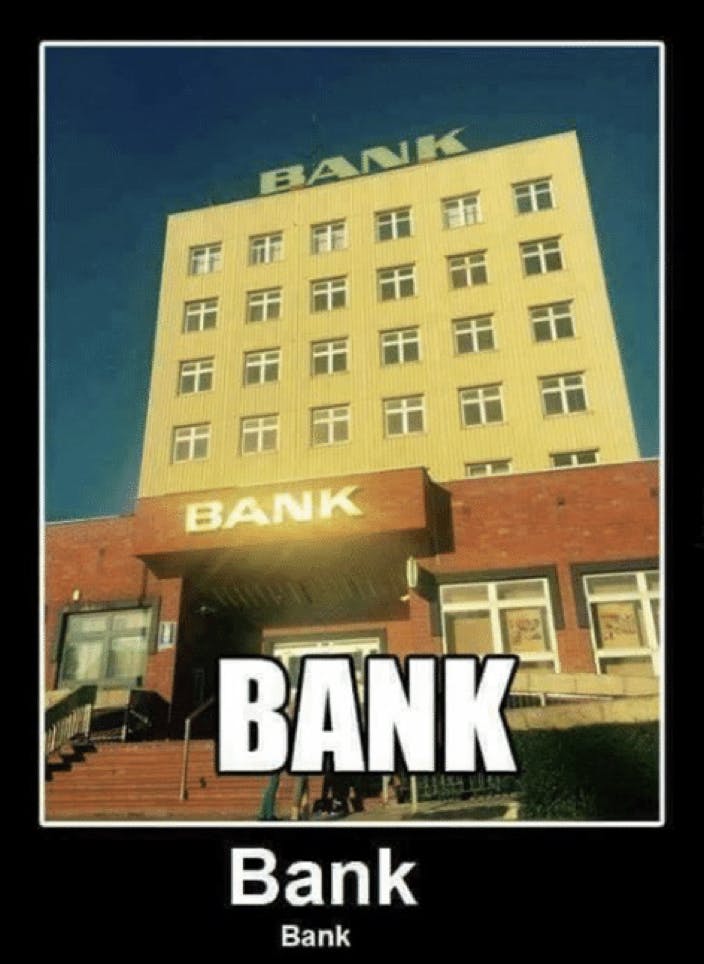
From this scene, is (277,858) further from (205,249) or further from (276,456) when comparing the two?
(205,249)

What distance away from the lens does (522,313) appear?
21062 millimetres

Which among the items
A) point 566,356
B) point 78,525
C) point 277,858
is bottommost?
point 277,858

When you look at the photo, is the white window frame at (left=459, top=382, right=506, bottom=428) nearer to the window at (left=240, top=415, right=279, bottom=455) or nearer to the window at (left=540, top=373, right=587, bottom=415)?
the window at (left=540, top=373, right=587, bottom=415)

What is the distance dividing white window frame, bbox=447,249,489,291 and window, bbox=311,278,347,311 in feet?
11.5

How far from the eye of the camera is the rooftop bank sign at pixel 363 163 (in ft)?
79.2

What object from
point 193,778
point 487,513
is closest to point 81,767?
point 193,778

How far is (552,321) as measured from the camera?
20859mm

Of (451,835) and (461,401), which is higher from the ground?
(461,401)

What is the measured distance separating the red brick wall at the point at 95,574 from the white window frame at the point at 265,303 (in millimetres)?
10264

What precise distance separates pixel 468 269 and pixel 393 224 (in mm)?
3344

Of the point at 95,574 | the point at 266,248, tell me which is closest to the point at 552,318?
the point at 266,248

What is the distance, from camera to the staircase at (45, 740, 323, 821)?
343 inches

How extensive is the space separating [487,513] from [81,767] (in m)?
8.00

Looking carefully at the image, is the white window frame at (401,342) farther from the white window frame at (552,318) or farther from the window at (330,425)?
the white window frame at (552,318)
